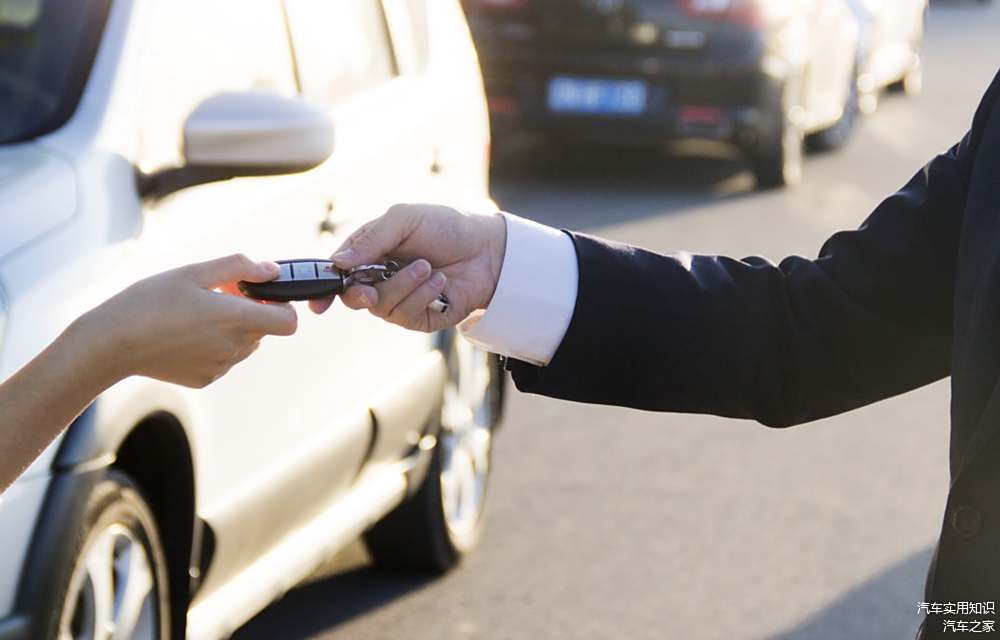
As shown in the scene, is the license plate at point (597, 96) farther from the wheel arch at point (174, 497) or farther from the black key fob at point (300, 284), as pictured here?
the black key fob at point (300, 284)

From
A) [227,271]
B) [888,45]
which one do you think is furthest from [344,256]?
[888,45]

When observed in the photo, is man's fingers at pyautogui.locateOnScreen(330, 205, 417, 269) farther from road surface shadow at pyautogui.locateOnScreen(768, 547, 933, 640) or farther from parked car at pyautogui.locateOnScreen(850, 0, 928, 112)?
parked car at pyautogui.locateOnScreen(850, 0, 928, 112)

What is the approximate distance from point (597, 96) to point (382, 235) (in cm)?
881

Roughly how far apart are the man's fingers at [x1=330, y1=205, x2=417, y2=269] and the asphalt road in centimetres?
241

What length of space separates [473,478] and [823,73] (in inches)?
321

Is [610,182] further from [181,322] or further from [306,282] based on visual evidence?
[181,322]

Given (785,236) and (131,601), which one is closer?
(131,601)

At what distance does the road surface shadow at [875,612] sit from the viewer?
16.0 ft

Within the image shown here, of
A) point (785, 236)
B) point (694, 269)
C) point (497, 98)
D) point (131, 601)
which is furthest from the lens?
point (497, 98)

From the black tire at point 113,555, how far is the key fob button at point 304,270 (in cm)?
110

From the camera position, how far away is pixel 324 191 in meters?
4.23

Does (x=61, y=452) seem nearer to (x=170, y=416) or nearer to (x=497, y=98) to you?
(x=170, y=416)

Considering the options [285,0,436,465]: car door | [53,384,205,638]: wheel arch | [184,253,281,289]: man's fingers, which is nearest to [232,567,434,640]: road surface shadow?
[285,0,436,465]: car door

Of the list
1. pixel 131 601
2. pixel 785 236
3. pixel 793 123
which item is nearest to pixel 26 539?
pixel 131 601
